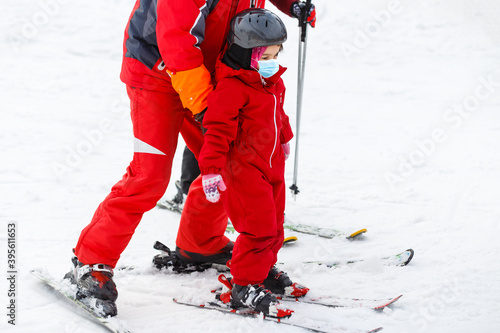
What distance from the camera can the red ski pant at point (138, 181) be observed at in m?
2.85

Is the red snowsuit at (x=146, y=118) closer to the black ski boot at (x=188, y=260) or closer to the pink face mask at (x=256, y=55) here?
the pink face mask at (x=256, y=55)

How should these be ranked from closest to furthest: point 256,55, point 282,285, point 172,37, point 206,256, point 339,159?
point 172,37 < point 256,55 < point 282,285 < point 206,256 < point 339,159

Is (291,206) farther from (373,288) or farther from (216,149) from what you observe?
(216,149)

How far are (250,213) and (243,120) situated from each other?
1.59 feet

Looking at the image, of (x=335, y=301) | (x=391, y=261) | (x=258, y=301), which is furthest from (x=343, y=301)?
(x=391, y=261)

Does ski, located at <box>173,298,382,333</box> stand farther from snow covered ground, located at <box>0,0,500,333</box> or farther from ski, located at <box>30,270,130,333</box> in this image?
ski, located at <box>30,270,130,333</box>

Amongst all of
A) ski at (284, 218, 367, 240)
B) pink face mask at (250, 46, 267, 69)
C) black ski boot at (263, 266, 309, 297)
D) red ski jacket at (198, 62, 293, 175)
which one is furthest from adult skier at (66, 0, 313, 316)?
ski at (284, 218, 367, 240)

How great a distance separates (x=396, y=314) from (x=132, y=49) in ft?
6.44

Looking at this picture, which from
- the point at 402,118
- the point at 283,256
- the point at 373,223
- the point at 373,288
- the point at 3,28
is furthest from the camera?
the point at 3,28

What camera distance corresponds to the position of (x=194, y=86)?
8.71ft

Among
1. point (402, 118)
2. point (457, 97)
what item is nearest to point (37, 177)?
point (402, 118)

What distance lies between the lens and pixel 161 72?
2859 mm

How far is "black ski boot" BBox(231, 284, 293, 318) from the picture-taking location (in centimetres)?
272

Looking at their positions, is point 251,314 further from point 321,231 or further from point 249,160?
point 321,231
